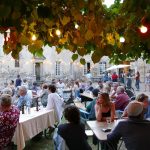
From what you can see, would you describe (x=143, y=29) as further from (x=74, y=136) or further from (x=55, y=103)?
(x=55, y=103)

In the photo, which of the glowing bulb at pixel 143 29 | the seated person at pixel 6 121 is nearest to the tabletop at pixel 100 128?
the seated person at pixel 6 121

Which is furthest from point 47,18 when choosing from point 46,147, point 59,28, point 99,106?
point 46,147

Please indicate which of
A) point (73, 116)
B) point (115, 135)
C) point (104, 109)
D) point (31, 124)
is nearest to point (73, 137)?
point (73, 116)

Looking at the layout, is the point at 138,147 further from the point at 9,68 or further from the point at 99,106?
the point at 9,68

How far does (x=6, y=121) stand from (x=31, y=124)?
1867 mm

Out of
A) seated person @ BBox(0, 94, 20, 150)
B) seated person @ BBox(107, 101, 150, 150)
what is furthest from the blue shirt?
seated person @ BBox(107, 101, 150, 150)

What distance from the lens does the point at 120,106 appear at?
9438mm

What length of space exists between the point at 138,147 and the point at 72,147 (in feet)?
3.03

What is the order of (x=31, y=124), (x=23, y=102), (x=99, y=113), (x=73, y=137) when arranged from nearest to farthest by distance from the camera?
(x=73, y=137), (x=99, y=113), (x=31, y=124), (x=23, y=102)

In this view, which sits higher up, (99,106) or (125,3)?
(125,3)

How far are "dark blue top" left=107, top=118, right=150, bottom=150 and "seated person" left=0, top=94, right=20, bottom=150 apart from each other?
1828 millimetres

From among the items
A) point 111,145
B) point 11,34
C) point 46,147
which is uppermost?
point 11,34

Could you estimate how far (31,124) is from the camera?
7379 mm

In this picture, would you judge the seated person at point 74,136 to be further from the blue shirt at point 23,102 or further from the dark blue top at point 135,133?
the blue shirt at point 23,102
